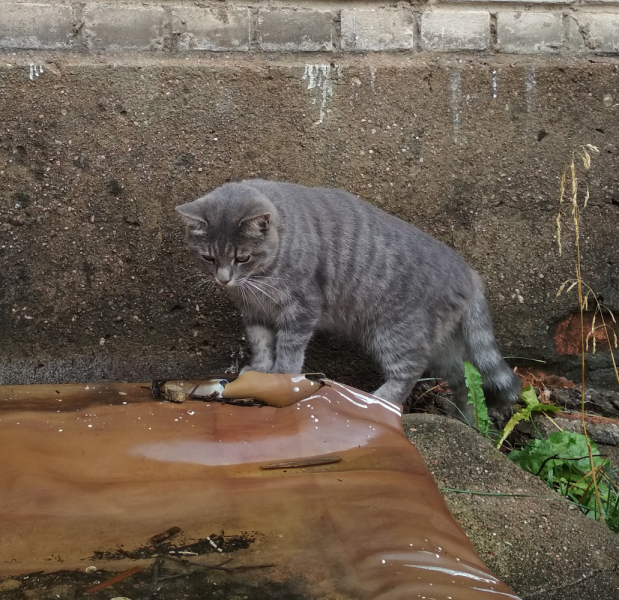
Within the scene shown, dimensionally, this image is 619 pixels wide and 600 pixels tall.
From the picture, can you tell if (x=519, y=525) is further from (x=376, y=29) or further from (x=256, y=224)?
(x=376, y=29)

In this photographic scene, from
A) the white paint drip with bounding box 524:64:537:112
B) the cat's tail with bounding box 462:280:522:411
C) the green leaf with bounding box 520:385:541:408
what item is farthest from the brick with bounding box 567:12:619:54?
the green leaf with bounding box 520:385:541:408

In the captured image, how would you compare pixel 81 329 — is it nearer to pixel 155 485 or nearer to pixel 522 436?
pixel 155 485

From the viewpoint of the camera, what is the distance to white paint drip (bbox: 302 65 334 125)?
2.63 m

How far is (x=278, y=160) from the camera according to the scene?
268 centimetres

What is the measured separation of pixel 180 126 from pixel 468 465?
5.87 ft

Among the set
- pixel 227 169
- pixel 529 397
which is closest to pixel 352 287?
pixel 227 169

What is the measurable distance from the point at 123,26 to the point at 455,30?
1447mm

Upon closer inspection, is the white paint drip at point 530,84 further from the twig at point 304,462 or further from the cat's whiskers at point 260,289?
the twig at point 304,462

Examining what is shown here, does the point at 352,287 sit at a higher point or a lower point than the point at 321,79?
lower

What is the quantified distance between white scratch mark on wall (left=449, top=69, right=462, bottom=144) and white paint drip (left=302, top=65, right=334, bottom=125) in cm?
51

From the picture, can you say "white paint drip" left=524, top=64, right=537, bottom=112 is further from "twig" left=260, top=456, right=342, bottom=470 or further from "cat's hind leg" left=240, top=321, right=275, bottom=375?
"twig" left=260, top=456, right=342, bottom=470

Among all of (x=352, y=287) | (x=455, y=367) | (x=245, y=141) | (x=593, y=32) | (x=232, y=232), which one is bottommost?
(x=455, y=367)

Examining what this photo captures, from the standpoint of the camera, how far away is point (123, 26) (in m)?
2.54

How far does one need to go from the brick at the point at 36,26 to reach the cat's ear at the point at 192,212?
918 millimetres
